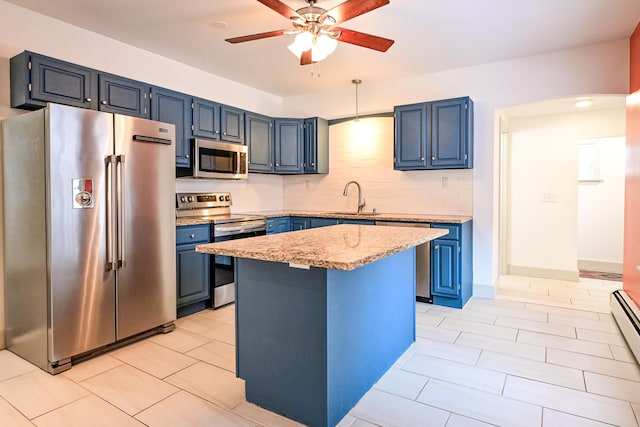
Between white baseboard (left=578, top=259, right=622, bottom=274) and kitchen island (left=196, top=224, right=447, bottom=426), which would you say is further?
white baseboard (left=578, top=259, right=622, bottom=274)

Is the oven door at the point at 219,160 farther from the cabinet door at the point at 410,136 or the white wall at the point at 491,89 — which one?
the cabinet door at the point at 410,136

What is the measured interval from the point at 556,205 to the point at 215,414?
16.1 ft

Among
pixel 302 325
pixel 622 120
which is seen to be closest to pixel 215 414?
pixel 302 325

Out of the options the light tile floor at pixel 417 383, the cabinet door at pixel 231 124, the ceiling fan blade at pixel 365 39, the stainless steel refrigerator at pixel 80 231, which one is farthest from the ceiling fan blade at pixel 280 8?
the light tile floor at pixel 417 383

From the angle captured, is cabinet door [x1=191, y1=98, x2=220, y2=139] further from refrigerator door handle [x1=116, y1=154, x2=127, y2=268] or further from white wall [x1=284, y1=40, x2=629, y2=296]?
A: white wall [x1=284, y1=40, x2=629, y2=296]

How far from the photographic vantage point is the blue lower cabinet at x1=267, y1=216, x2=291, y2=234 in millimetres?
4257

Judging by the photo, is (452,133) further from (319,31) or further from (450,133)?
(319,31)

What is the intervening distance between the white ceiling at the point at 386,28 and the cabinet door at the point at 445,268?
6.26 ft

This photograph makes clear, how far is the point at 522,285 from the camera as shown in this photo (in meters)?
4.56

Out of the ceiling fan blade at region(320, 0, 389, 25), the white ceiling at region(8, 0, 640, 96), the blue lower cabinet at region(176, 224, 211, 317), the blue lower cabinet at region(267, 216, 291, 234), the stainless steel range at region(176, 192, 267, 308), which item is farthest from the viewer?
the blue lower cabinet at region(267, 216, 291, 234)

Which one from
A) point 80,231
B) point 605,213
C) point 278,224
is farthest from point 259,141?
point 605,213

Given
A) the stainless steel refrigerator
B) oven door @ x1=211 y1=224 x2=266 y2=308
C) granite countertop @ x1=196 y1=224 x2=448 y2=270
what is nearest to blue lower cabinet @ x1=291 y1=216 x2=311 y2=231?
oven door @ x1=211 y1=224 x2=266 y2=308

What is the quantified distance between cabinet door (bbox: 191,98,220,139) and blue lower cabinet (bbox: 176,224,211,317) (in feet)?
3.51

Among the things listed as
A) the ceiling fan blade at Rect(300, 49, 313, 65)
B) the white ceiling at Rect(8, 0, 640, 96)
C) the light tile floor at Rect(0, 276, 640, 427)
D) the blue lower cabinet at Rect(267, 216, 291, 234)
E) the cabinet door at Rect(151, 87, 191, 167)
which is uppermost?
the white ceiling at Rect(8, 0, 640, 96)
